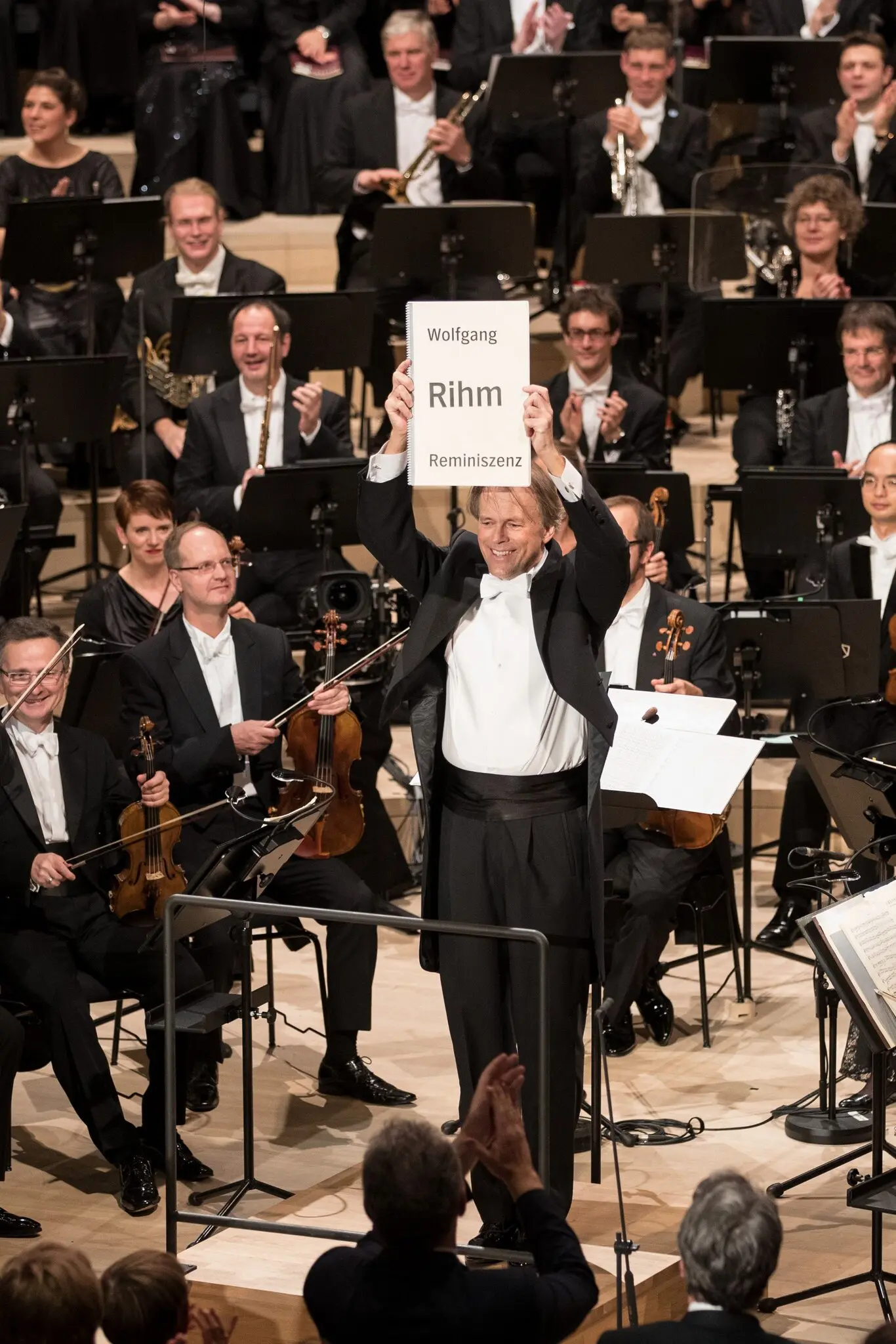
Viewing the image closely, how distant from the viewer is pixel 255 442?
293 inches

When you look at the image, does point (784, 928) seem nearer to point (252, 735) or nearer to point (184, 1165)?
point (252, 735)

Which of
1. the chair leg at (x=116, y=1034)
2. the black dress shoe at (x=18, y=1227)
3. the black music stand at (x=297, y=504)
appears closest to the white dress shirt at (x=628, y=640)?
Answer: the black music stand at (x=297, y=504)

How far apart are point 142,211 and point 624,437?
211 cm

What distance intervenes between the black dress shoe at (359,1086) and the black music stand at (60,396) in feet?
8.02

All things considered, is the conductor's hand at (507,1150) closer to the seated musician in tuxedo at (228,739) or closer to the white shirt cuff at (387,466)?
the white shirt cuff at (387,466)

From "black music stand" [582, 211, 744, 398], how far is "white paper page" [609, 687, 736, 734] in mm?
3432

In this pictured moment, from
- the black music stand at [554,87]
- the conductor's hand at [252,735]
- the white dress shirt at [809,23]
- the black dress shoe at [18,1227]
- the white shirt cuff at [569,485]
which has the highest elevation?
the white dress shirt at [809,23]

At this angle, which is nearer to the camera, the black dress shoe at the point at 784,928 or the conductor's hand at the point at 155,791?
the conductor's hand at the point at 155,791

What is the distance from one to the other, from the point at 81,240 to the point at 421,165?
1.86 m

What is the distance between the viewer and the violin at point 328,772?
17.6ft

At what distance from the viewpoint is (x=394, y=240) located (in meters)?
8.17

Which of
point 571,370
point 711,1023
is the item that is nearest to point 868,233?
point 571,370

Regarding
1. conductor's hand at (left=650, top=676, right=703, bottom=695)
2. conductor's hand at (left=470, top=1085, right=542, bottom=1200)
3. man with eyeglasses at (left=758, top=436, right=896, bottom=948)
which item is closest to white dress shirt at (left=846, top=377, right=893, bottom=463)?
man with eyeglasses at (left=758, top=436, right=896, bottom=948)

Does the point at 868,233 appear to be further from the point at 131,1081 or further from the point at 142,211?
the point at 131,1081
